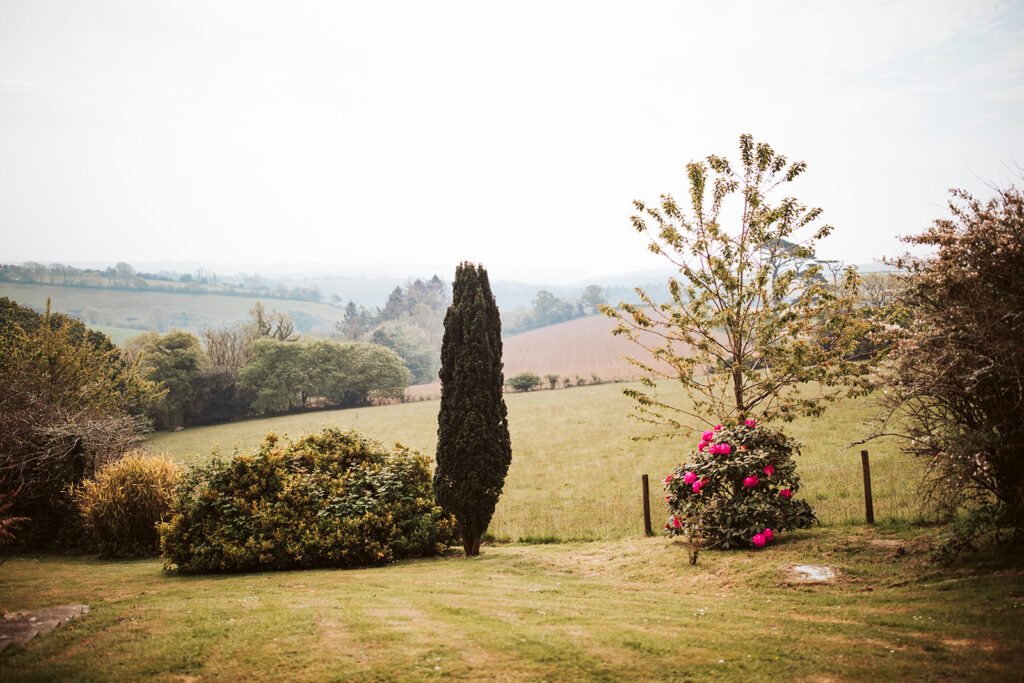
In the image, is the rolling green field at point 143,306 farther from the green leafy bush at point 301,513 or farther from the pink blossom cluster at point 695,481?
the pink blossom cluster at point 695,481

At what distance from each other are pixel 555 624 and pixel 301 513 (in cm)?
620

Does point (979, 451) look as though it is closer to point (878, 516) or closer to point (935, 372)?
point (935, 372)

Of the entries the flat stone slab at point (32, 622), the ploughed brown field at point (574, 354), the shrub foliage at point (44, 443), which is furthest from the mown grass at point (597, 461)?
the ploughed brown field at point (574, 354)

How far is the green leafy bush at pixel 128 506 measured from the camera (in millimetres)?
12023

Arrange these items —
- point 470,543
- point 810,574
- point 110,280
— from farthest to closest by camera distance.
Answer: point 110,280, point 470,543, point 810,574

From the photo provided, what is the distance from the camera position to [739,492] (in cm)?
983

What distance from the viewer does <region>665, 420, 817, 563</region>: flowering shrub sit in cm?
944

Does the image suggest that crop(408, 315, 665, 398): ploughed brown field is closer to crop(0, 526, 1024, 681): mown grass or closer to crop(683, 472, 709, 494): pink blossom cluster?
crop(683, 472, 709, 494): pink blossom cluster

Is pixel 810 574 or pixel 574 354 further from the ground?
pixel 574 354

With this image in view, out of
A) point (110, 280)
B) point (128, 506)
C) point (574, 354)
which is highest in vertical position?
point (110, 280)

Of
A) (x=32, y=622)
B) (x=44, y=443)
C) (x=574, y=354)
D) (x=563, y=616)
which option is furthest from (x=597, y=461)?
(x=574, y=354)

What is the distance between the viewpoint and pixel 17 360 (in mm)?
17469

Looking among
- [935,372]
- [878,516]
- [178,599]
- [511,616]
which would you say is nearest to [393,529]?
[178,599]

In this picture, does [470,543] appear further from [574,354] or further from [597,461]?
[574,354]
